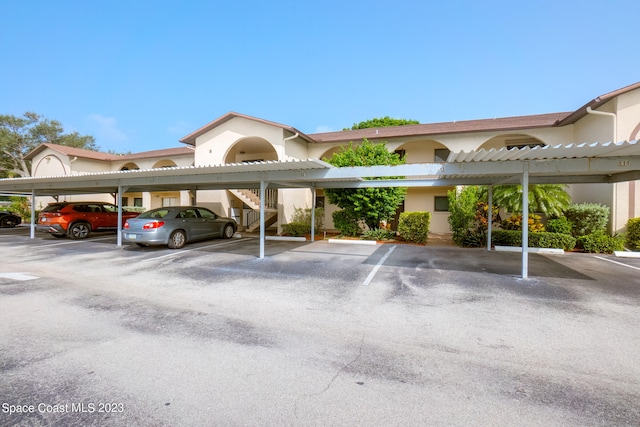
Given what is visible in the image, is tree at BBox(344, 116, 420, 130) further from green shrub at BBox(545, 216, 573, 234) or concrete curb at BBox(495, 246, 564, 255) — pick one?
concrete curb at BBox(495, 246, 564, 255)

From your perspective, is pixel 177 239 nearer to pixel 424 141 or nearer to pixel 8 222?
pixel 424 141

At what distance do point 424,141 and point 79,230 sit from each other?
17657 millimetres

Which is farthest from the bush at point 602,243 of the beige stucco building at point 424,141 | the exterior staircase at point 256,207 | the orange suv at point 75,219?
the orange suv at point 75,219

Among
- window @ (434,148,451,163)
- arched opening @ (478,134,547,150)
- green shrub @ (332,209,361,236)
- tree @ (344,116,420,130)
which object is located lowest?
green shrub @ (332,209,361,236)

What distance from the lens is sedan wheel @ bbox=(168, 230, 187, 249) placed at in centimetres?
1038

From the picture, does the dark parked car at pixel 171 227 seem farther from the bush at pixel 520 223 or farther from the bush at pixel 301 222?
the bush at pixel 520 223

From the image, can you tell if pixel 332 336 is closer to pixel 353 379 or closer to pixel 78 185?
pixel 353 379

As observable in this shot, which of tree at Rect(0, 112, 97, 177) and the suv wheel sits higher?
tree at Rect(0, 112, 97, 177)

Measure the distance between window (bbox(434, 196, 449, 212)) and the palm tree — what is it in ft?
17.0

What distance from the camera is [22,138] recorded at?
37531mm

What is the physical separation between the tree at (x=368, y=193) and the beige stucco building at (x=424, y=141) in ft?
5.41

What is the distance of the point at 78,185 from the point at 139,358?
13.4m

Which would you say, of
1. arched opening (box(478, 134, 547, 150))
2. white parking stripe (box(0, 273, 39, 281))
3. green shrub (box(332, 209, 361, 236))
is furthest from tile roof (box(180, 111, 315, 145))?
white parking stripe (box(0, 273, 39, 281))

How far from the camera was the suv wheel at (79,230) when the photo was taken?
43.1 ft
